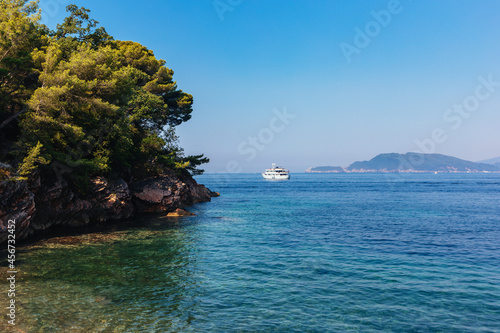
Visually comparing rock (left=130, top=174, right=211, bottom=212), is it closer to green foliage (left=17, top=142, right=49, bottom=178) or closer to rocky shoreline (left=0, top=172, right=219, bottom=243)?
rocky shoreline (left=0, top=172, right=219, bottom=243)

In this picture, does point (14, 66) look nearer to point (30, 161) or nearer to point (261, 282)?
point (30, 161)

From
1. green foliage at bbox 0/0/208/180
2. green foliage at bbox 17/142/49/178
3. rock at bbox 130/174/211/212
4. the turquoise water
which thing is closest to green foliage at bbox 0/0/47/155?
green foliage at bbox 0/0/208/180

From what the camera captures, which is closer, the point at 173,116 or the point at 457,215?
the point at 457,215

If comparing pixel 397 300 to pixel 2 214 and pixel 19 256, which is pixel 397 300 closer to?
pixel 19 256

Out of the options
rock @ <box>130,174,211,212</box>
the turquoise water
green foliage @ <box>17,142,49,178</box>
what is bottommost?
the turquoise water

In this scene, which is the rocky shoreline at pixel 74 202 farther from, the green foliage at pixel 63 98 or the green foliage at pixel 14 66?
the green foliage at pixel 14 66

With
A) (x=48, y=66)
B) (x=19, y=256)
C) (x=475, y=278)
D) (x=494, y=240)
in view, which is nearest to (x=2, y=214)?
(x=19, y=256)

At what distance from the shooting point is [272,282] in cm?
1600

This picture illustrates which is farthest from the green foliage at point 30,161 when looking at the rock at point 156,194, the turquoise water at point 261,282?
the rock at point 156,194

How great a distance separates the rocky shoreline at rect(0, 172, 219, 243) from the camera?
21922 millimetres

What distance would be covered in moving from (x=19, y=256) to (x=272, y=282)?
51.9 feet

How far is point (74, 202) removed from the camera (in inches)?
1211

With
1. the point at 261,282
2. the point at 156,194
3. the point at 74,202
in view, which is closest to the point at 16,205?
the point at 74,202

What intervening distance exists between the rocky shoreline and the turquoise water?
9.01 ft
